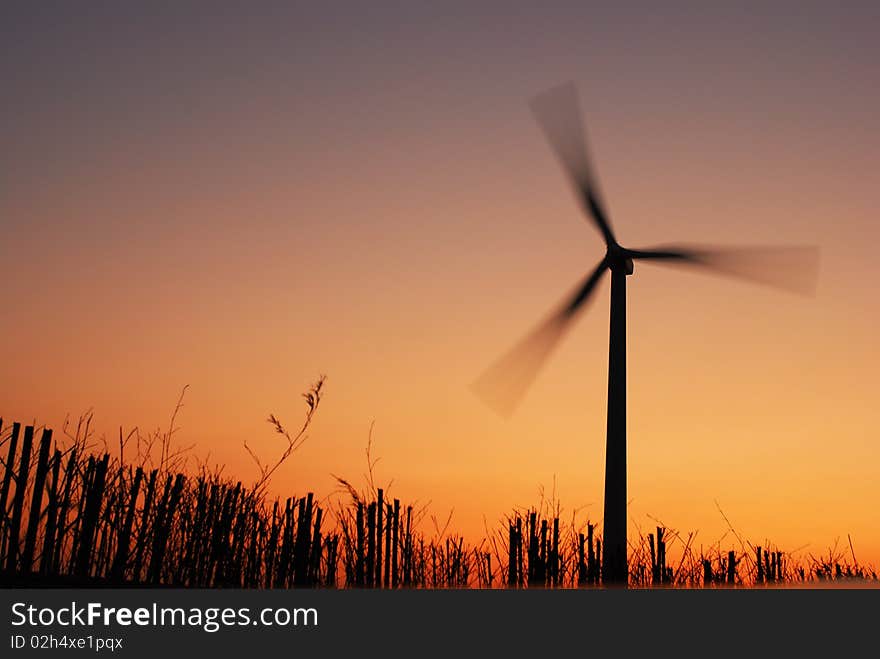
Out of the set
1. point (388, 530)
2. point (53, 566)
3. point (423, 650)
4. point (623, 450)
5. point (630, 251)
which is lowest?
point (423, 650)

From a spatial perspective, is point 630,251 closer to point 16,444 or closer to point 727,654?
point 16,444

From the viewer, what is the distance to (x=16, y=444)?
10023 millimetres

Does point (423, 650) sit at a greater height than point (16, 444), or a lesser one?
lesser

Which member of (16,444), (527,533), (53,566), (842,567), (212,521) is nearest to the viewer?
(16,444)

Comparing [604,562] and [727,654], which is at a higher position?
[604,562]

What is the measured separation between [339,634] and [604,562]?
10.7 metres

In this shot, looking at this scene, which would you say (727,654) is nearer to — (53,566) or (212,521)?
(53,566)

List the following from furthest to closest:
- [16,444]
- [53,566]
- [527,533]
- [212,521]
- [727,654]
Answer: [527,533] → [212,521] → [53,566] → [16,444] → [727,654]

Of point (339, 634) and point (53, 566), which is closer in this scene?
point (339, 634)

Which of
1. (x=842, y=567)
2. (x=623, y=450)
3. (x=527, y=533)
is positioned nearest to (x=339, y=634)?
(x=527, y=533)

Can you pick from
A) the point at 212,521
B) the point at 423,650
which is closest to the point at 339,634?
the point at 423,650

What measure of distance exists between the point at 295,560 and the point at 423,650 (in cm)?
899

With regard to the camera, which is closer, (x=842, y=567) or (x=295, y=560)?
(x=295, y=560)

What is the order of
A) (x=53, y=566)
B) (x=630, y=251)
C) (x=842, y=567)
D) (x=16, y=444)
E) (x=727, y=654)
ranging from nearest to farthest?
(x=727, y=654), (x=16, y=444), (x=53, y=566), (x=842, y=567), (x=630, y=251)
